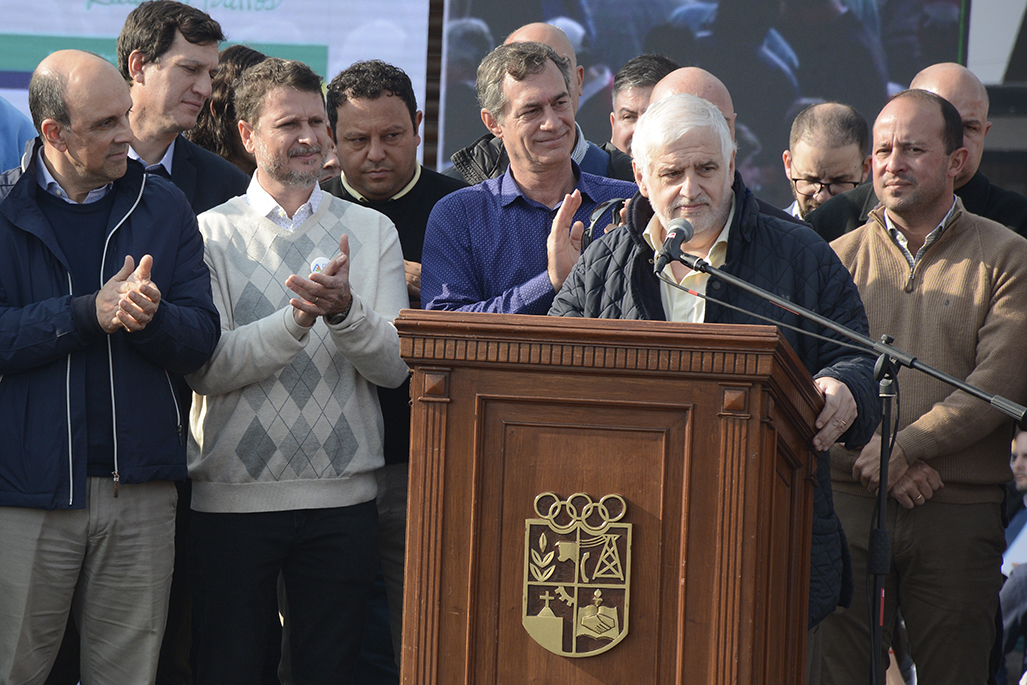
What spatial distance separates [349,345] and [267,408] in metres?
0.28

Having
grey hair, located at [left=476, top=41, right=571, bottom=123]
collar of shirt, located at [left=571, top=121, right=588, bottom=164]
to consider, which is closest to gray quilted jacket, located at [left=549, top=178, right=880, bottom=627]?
grey hair, located at [left=476, top=41, right=571, bottom=123]

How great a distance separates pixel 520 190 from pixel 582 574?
5.55 ft

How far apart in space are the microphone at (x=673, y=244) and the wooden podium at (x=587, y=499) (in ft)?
1.20

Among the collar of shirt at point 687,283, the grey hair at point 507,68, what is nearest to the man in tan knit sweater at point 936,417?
the grey hair at point 507,68

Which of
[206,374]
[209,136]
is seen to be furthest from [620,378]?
[209,136]

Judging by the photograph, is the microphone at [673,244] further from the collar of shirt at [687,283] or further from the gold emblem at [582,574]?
the gold emblem at [582,574]

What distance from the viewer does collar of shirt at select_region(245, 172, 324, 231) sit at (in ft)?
11.0

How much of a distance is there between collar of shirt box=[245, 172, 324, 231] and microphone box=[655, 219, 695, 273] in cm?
134

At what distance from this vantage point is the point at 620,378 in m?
1.96

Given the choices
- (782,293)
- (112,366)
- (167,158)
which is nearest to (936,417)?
(782,293)

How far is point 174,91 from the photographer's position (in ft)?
12.3

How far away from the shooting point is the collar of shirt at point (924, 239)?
3676mm

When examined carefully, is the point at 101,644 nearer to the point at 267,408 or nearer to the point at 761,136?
the point at 267,408

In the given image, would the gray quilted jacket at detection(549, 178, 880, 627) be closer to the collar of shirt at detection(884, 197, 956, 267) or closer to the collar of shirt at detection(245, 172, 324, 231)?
the collar of shirt at detection(245, 172, 324, 231)
